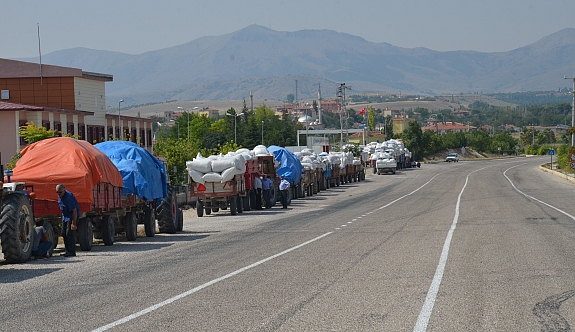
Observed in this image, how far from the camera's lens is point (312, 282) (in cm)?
1398

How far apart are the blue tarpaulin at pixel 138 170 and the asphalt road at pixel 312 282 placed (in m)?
1.43

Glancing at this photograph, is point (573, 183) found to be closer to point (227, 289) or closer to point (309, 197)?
point (309, 197)

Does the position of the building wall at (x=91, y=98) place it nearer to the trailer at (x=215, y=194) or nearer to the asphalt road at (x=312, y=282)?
Answer: the trailer at (x=215, y=194)

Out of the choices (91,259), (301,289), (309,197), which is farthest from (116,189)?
(309,197)

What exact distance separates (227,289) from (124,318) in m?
2.65

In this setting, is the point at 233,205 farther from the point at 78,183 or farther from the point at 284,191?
the point at 78,183

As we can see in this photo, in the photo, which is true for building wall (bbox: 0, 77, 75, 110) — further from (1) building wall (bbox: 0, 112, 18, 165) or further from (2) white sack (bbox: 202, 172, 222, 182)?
(2) white sack (bbox: 202, 172, 222, 182)

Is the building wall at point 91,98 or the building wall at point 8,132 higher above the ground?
the building wall at point 91,98

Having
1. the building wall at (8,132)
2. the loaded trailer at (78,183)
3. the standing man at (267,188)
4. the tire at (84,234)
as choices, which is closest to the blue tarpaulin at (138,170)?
the loaded trailer at (78,183)

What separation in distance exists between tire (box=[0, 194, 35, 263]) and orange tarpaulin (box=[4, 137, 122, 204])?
165 cm

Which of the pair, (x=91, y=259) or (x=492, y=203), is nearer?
(x=91, y=259)

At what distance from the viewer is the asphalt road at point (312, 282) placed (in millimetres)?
10727

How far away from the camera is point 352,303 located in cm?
1188

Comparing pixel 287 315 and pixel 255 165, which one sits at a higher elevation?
pixel 255 165
